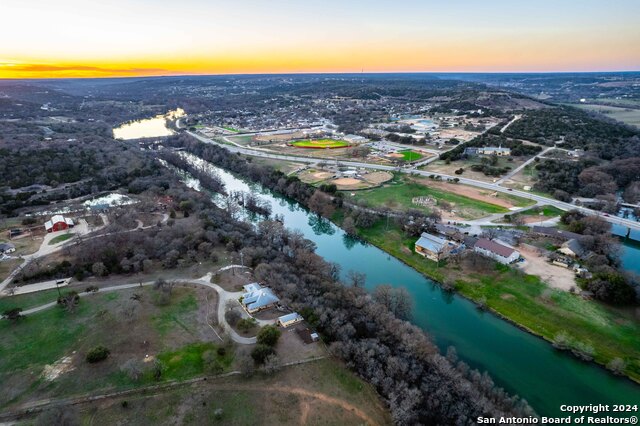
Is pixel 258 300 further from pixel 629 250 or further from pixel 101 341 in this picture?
pixel 629 250

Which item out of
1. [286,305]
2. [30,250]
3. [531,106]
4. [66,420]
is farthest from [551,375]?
[531,106]

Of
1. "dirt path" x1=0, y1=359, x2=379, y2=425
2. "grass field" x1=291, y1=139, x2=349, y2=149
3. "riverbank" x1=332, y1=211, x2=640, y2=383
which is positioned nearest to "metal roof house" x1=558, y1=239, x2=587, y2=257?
"riverbank" x1=332, y1=211, x2=640, y2=383

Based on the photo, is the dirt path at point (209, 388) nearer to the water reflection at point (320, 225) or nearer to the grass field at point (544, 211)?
the water reflection at point (320, 225)

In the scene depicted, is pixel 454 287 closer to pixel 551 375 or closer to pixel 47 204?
pixel 551 375

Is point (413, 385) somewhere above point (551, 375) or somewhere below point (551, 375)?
above

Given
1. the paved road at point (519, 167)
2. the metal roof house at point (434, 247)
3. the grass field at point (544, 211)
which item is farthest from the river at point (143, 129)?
the grass field at point (544, 211)

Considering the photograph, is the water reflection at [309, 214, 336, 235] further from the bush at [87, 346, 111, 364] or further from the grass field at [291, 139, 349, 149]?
the grass field at [291, 139, 349, 149]

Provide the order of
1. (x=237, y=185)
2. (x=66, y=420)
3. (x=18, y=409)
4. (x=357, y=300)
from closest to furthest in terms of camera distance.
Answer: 1. (x=66, y=420)
2. (x=18, y=409)
3. (x=357, y=300)
4. (x=237, y=185)

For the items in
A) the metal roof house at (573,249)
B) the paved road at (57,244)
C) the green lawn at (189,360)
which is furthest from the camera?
the metal roof house at (573,249)
